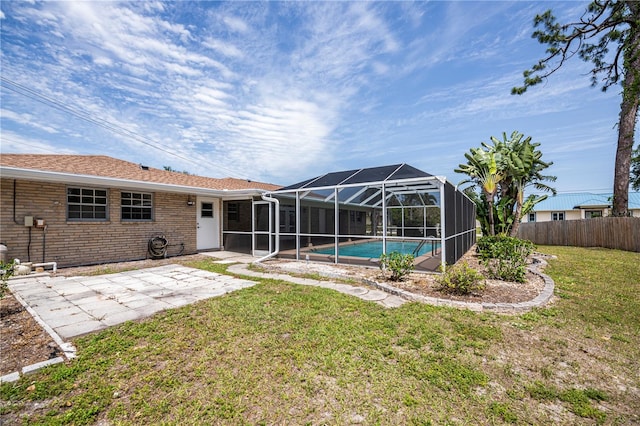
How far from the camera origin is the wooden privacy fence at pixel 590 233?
40.8ft

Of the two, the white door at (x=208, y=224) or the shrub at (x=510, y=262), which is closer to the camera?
the shrub at (x=510, y=262)

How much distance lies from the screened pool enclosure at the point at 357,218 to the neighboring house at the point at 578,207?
53.9ft

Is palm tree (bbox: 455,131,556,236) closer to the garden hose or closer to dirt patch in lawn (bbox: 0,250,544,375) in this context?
dirt patch in lawn (bbox: 0,250,544,375)

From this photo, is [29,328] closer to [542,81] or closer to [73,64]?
[73,64]

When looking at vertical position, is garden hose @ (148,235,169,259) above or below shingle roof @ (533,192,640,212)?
below

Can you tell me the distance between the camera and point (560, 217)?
2770 centimetres

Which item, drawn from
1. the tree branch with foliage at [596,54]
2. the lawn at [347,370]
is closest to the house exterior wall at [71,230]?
the lawn at [347,370]

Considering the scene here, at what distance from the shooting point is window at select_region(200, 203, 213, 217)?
1224cm

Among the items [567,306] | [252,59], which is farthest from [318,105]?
[567,306]

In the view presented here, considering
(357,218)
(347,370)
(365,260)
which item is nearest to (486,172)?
(365,260)

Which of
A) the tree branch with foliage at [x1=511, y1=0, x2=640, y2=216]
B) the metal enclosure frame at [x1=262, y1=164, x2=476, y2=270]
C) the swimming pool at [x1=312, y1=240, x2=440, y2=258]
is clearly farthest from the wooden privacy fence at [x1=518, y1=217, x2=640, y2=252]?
the swimming pool at [x1=312, y1=240, x2=440, y2=258]

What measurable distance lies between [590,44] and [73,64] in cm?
2298

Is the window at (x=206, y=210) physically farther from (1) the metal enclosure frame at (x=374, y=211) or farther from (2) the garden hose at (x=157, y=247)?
(1) the metal enclosure frame at (x=374, y=211)

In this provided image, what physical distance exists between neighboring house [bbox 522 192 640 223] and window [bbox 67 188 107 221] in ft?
101
